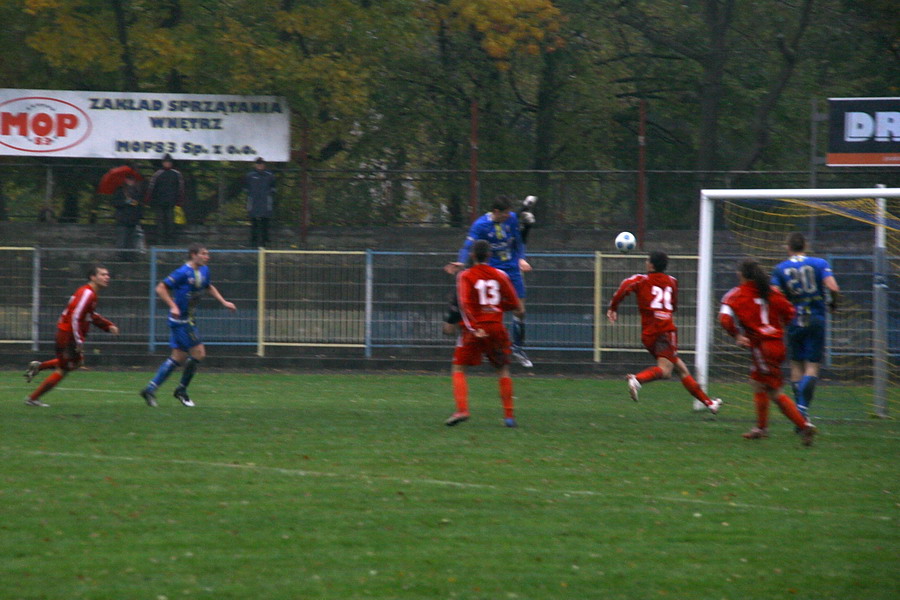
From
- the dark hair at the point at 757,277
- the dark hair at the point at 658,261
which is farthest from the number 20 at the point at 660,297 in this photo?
the dark hair at the point at 757,277

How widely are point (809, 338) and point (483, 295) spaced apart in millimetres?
3406

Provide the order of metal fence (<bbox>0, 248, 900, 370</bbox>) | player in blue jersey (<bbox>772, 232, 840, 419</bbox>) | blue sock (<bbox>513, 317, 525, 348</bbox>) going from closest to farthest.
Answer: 1. player in blue jersey (<bbox>772, 232, 840, 419</bbox>)
2. blue sock (<bbox>513, 317, 525, 348</bbox>)
3. metal fence (<bbox>0, 248, 900, 370</bbox>)

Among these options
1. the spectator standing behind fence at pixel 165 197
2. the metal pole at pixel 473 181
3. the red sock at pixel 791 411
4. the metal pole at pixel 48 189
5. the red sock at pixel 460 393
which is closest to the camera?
the red sock at pixel 791 411

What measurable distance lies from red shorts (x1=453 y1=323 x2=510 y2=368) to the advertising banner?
12.4 metres

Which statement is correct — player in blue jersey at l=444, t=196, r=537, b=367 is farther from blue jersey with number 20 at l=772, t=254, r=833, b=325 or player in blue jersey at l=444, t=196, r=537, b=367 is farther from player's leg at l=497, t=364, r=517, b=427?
blue jersey with number 20 at l=772, t=254, r=833, b=325

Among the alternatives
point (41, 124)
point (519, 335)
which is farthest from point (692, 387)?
point (41, 124)

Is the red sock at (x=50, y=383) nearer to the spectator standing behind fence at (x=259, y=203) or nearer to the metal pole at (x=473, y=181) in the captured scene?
the spectator standing behind fence at (x=259, y=203)

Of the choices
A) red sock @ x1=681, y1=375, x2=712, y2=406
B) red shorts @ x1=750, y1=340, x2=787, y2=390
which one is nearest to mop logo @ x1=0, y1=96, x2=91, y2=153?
red sock @ x1=681, y1=375, x2=712, y2=406

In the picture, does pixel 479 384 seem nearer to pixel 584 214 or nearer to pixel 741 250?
pixel 741 250

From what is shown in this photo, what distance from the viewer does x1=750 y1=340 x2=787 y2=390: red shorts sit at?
10031mm

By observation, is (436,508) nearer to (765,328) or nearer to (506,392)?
(506,392)

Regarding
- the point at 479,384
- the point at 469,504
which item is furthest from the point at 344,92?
the point at 469,504

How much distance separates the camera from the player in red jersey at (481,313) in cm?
1090

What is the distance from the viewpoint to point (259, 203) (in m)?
22.9
